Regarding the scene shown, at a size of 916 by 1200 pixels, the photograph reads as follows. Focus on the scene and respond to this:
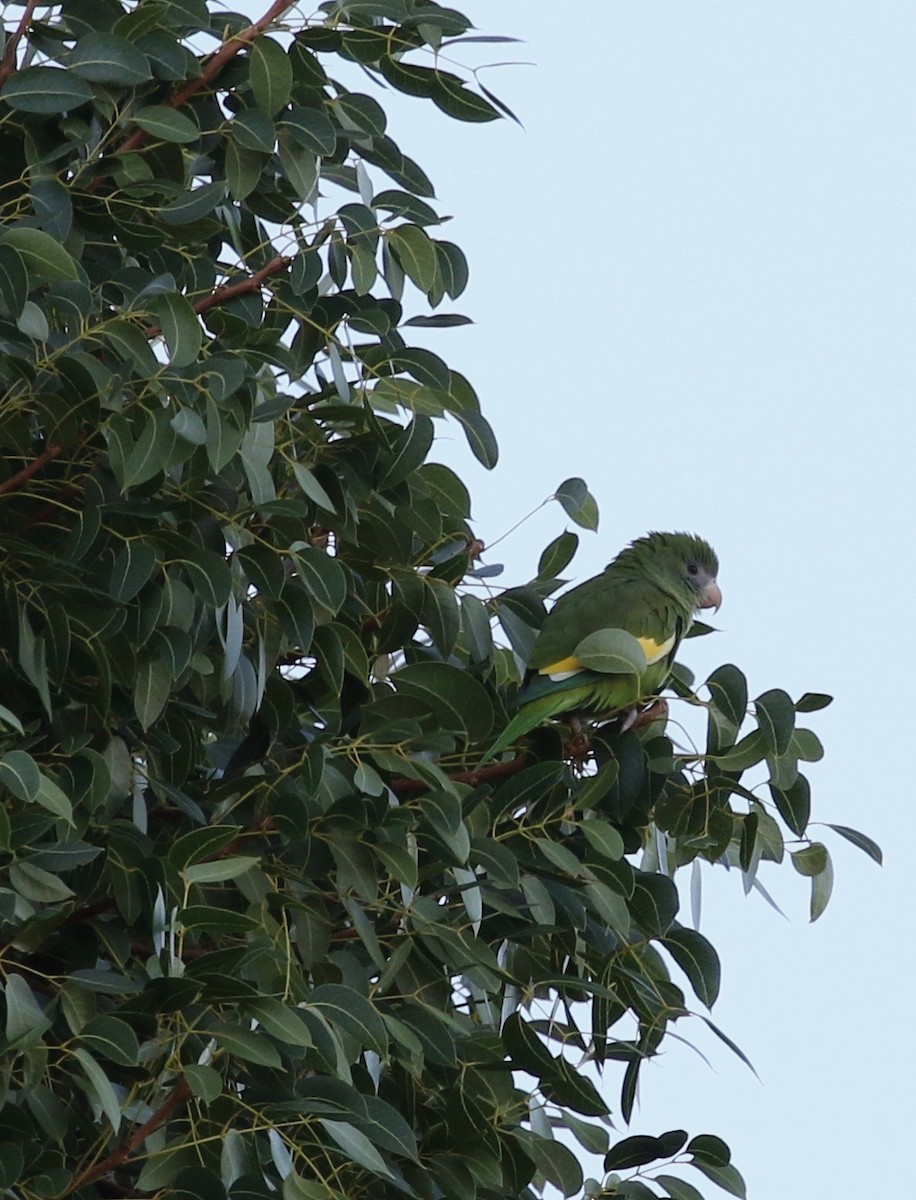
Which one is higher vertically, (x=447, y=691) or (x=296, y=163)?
(x=296, y=163)

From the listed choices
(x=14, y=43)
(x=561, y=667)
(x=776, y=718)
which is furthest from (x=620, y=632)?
(x=14, y=43)

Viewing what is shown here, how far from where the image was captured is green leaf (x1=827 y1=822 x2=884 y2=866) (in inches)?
90.1

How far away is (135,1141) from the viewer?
6.15 ft

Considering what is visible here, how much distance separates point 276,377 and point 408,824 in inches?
24.3

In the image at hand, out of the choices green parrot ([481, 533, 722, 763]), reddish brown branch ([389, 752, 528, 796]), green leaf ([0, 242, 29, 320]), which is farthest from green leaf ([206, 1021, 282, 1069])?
green leaf ([0, 242, 29, 320])

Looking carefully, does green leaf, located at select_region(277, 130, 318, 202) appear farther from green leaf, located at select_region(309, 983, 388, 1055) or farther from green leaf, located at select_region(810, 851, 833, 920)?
green leaf, located at select_region(810, 851, 833, 920)

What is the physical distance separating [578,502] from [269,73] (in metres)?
0.75

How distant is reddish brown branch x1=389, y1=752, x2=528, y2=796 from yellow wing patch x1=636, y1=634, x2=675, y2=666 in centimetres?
36

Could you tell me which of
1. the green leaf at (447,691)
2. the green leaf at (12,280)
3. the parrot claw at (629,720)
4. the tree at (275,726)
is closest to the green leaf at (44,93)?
the tree at (275,726)

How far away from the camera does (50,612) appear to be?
1963mm

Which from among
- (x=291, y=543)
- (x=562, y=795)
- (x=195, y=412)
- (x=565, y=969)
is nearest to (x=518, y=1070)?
(x=565, y=969)

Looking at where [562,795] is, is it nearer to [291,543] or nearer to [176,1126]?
[291,543]

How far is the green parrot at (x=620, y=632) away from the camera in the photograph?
2.30m

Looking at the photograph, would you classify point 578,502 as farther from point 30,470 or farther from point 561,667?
point 30,470
